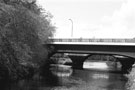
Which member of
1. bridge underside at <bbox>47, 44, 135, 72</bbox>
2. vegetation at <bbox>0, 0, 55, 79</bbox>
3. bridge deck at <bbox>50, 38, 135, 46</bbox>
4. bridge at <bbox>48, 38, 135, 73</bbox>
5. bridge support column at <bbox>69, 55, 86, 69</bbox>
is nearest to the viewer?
vegetation at <bbox>0, 0, 55, 79</bbox>

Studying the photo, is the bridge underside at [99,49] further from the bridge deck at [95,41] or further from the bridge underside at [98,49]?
the bridge deck at [95,41]

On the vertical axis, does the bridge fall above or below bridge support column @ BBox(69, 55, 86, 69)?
above

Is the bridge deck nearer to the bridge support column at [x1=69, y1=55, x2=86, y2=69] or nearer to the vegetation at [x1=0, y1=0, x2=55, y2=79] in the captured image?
the bridge support column at [x1=69, y1=55, x2=86, y2=69]

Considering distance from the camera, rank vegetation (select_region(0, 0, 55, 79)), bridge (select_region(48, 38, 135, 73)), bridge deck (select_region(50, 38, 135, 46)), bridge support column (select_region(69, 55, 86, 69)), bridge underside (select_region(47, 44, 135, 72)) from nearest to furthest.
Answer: vegetation (select_region(0, 0, 55, 79)), bridge deck (select_region(50, 38, 135, 46)), bridge (select_region(48, 38, 135, 73)), bridge underside (select_region(47, 44, 135, 72)), bridge support column (select_region(69, 55, 86, 69))

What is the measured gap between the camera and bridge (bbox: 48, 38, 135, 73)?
46.0m

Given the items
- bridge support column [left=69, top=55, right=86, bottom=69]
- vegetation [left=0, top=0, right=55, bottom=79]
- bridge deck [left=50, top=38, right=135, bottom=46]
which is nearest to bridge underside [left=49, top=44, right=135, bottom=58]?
bridge deck [left=50, top=38, right=135, bottom=46]

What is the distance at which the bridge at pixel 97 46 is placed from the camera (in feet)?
151

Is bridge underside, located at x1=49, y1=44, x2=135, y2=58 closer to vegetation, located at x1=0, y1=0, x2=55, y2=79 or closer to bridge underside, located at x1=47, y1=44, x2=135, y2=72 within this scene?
bridge underside, located at x1=47, y1=44, x2=135, y2=72

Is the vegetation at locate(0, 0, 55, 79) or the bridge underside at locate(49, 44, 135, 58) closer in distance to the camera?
the vegetation at locate(0, 0, 55, 79)

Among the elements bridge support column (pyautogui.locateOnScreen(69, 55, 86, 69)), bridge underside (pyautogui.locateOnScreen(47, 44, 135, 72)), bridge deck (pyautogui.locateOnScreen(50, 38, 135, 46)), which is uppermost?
bridge deck (pyautogui.locateOnScreen(50, 38, 135, 46))

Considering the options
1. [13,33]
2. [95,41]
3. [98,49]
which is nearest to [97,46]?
[98,49]

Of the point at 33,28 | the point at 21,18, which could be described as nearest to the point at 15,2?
the point at 21,18

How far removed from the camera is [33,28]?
31.5 m

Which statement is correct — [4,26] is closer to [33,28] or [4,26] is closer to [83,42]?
[33,28]
